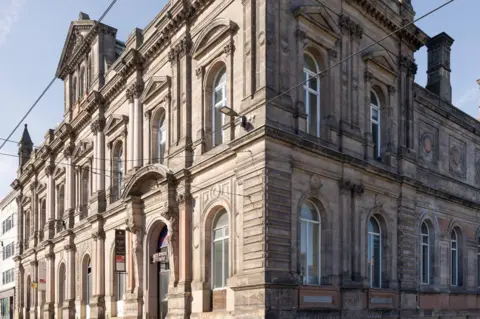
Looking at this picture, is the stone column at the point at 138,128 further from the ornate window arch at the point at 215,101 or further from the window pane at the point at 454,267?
the window pane at the point at 454,267

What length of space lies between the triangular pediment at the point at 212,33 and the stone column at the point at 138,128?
17.1 ft

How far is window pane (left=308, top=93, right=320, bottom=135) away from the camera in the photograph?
19672 mm

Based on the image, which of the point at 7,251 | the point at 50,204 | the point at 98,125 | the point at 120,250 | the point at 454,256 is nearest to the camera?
the point at 120,250

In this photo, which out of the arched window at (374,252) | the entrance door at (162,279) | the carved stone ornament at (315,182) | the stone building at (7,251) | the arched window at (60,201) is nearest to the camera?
the carved stone ornament at (315,182)

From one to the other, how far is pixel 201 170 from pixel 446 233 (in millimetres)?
12948

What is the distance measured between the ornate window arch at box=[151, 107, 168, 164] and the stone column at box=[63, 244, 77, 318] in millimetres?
11716

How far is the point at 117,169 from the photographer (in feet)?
94.9

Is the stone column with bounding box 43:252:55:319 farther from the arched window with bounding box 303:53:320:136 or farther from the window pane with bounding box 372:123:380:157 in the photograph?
the arched window with bounding box 303:53:320:136

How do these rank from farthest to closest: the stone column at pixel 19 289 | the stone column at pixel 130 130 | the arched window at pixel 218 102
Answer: the stone column at pixel 19 289 < the stone column at pixel 130 130 < the arched window at pixel 218 102

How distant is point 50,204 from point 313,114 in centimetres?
2455

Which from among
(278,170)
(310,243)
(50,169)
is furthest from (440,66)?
(50,169)

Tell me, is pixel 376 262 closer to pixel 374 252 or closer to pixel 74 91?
pixel 374 252

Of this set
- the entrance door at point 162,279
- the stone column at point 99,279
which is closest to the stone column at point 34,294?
the stone column at point 99,279

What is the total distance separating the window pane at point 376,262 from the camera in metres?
21.7
